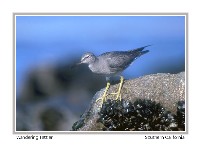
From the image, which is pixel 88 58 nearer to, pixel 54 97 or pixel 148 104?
pixel 54 97

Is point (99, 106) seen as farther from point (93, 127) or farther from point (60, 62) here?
point (60, 62)

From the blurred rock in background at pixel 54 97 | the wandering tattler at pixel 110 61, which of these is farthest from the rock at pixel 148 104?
the wandering tattler at pixel 110 61

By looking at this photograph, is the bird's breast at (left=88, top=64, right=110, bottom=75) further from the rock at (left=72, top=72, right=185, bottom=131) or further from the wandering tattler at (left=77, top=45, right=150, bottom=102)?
the rock at (left=72, top=72, right=185, bottom=131)

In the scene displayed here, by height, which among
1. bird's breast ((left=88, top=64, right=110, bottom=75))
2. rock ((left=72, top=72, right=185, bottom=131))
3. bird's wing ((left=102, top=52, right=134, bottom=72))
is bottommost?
rock ((left=72, top=72, right=185, bottom=131))

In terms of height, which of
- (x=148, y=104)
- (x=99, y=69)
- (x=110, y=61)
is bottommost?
(x=148, y=104)

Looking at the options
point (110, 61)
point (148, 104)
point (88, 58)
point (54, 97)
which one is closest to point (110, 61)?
point (110, 61)

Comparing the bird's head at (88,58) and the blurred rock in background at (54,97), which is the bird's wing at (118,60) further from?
the blurred rock in background at (54,97)

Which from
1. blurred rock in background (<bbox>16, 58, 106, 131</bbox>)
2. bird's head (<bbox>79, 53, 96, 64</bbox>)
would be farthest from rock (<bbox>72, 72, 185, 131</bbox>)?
bird's head (<bbox>79, 53, 96, 64</bbox>)
